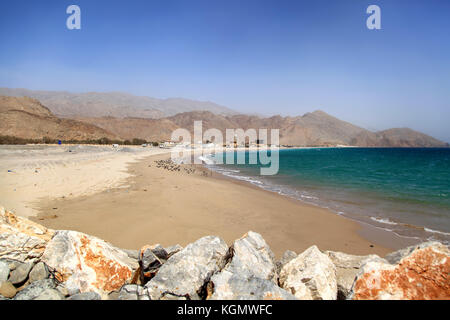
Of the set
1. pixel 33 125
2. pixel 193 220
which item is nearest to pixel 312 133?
pixel 33 125

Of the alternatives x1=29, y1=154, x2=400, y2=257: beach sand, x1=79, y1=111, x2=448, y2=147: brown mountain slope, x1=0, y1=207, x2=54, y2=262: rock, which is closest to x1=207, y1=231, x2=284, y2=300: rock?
x1=0, y1=207, x2=54, y2=262: rock

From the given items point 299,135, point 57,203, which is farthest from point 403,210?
point 299,135

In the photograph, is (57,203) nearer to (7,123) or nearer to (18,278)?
(18,278)

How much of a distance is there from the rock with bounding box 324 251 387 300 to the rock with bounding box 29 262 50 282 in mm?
3515

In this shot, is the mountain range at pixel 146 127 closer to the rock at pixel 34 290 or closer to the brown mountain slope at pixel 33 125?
the brown mountain slope at pixel 33 125

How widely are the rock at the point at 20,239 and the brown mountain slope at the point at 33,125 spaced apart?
47.1m

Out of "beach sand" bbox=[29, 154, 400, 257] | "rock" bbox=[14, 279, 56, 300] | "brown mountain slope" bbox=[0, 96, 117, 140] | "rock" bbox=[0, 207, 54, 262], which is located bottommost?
"beach sand" bbox=[29, 154, 400, 257]

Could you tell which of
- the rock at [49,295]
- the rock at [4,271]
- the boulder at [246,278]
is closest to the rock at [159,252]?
the boulder at [246,278]

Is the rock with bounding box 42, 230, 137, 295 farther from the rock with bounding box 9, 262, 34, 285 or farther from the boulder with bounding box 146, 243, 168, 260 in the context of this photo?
the boulder with bounding box 146, 243, 168, 260

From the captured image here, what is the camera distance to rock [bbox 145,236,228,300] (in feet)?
7.86

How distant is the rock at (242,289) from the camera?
6.93ft

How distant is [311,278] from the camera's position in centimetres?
261

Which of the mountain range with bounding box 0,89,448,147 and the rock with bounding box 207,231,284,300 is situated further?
the mountain range with bounding box 0,89,448,147

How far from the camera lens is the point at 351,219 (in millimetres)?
8938
